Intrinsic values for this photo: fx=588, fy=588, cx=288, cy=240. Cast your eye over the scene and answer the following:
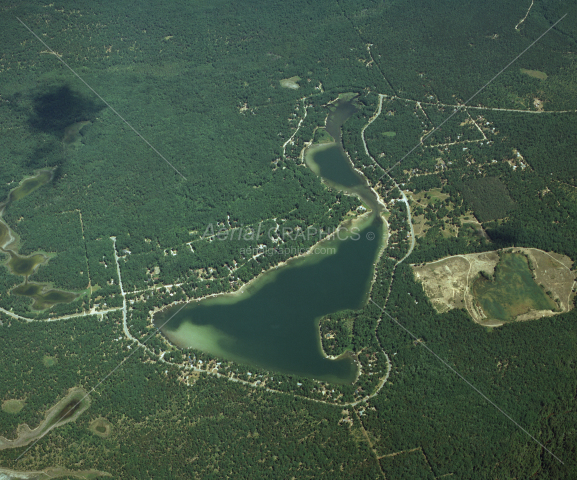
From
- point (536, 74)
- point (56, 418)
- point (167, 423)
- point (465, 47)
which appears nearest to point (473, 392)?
point (167, 423)

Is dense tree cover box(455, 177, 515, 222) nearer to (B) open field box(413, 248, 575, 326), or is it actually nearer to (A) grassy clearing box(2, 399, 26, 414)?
(B) open field box(413, 248, 575, 326)

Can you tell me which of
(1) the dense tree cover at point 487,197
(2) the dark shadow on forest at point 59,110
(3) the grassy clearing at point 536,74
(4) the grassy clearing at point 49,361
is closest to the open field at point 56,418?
(4) the grassy clearing at point 49,361

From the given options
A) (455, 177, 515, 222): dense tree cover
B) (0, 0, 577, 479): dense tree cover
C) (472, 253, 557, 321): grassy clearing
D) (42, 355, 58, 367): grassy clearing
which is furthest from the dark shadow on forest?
(472, 253, 557, 321): grassy clearing

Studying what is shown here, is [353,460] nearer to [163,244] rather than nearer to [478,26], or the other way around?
[163,244]

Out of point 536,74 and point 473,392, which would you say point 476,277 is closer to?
point 473,392

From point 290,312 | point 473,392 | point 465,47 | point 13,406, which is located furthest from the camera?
point 465,47
